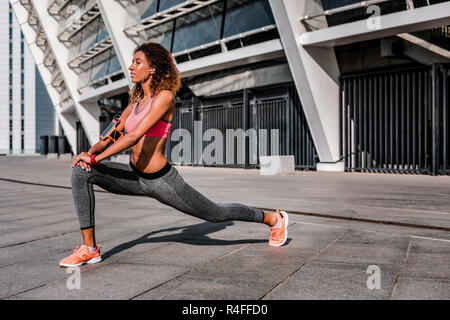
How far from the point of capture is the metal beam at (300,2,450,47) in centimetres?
1127

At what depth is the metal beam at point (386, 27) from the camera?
1127cm

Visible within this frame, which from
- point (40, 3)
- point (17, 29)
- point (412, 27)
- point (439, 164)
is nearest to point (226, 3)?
point (412, 27)

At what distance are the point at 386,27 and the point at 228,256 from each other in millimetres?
11000

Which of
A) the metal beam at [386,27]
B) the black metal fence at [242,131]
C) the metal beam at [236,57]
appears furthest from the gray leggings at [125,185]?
the black metal fence at [242,131]

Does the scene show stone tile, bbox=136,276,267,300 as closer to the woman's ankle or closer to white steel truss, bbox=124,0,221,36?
the woman's ankle

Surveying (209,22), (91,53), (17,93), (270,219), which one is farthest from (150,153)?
(17,93)

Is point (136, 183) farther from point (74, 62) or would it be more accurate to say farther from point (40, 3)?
point (40, 3)

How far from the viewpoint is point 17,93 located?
73812 mm

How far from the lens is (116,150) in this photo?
2656mm

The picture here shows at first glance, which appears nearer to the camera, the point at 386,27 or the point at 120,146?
the point at 120,146

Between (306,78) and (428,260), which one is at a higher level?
(306,78)

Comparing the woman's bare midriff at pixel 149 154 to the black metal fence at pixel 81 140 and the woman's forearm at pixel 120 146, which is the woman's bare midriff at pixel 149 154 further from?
the black metal fence at pixel 81 140

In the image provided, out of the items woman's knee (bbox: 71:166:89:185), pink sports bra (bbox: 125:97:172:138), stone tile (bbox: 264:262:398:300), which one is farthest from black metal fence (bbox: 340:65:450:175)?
woman's knee (bbox: 71:166:89:185)

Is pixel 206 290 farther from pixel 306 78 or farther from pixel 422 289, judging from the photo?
pixel 306 78
